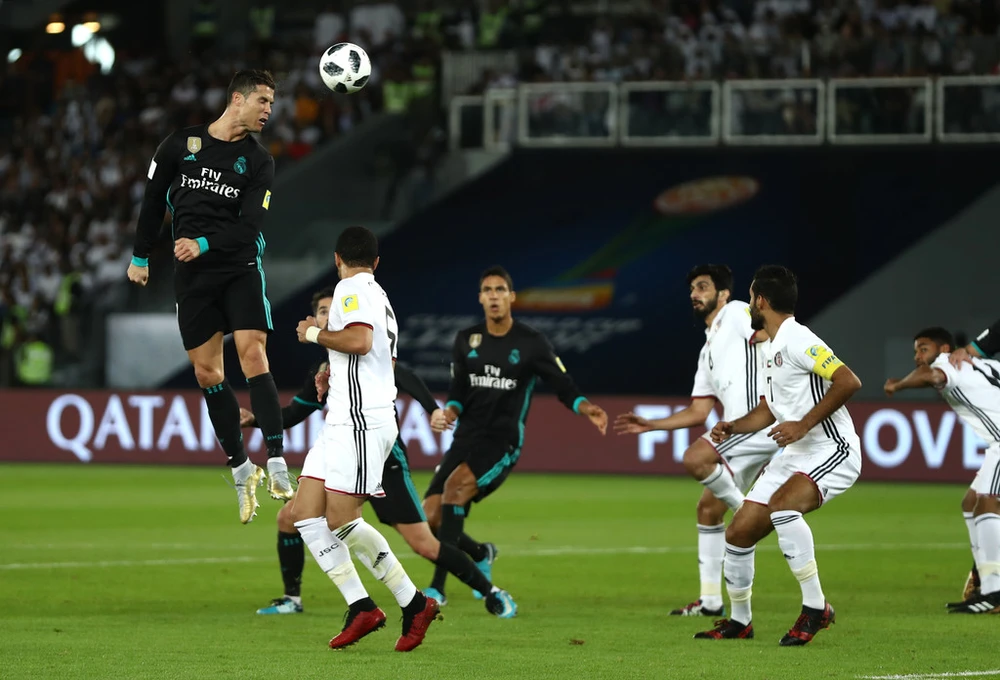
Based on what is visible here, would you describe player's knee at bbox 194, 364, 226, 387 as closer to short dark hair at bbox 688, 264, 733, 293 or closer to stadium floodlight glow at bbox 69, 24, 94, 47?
short dark hair at bbox 688, 264, 733, 293

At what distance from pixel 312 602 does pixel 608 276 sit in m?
14.9

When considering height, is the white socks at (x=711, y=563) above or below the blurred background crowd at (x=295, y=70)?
below

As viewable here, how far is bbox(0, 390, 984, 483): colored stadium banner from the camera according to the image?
67.3 ft

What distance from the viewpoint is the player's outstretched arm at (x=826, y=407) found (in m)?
8.84

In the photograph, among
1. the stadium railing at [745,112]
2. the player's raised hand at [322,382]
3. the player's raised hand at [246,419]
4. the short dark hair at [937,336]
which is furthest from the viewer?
the stadium railing at [745,112]

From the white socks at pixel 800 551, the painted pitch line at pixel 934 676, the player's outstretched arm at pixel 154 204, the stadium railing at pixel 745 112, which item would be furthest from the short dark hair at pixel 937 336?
the stadium railing at pixel 745 112

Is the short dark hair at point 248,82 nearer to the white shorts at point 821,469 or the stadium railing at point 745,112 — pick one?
the white shorts at point 821,469

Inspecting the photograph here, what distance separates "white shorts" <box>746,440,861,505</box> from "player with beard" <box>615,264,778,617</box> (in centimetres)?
109

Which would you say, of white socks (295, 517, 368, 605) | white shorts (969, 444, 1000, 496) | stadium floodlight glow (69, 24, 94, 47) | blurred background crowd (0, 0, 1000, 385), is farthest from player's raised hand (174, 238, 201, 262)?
stadium floodlight glow (69, 24, 94, 47)

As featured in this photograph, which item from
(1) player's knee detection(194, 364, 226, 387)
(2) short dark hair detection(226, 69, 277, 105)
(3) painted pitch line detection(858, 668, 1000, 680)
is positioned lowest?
(3) painted pitch line detection(858, 668, 1000, 680)

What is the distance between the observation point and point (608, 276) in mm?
25469

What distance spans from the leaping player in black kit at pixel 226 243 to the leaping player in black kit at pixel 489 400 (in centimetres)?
209

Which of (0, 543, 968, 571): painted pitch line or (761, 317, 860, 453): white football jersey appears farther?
(0, 543, 968, 571): painted pitch line

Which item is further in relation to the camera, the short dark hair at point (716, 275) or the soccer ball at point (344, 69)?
the short dark hair at point (716, 275)
